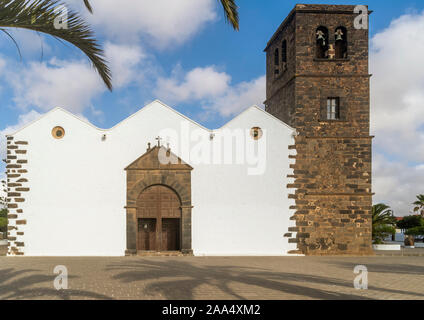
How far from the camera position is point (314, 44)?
1655 cm

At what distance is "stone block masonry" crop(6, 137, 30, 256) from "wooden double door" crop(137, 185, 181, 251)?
4.47 meters

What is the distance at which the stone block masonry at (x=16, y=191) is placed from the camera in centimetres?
1494

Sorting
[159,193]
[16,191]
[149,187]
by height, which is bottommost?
[159,193]

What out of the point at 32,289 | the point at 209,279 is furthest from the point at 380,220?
the point at 32,289

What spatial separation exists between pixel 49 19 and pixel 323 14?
45.9ft

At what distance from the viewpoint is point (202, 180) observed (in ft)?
51.2

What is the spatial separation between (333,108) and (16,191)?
13.3m

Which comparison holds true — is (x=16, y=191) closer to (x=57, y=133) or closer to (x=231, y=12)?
(x=57, y=133)

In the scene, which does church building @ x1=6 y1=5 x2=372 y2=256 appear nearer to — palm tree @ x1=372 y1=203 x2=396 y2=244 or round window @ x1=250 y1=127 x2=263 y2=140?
round window @ x1=250 y1=127 x2=263 y2=140

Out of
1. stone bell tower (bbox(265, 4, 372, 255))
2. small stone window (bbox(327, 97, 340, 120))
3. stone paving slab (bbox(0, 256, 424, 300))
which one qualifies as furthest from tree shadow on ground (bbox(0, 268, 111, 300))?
small stone window (bbox(327, 97, 340, 120))

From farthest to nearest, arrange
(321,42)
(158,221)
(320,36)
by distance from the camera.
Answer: (321,42) < (320,36) < (158,221)

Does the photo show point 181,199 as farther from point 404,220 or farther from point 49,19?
point 404,220

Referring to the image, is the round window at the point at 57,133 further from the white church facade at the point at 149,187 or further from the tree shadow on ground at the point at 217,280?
the tree shadow on ground at the point at 217,280

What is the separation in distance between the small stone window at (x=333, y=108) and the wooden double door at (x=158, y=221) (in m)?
7.34
